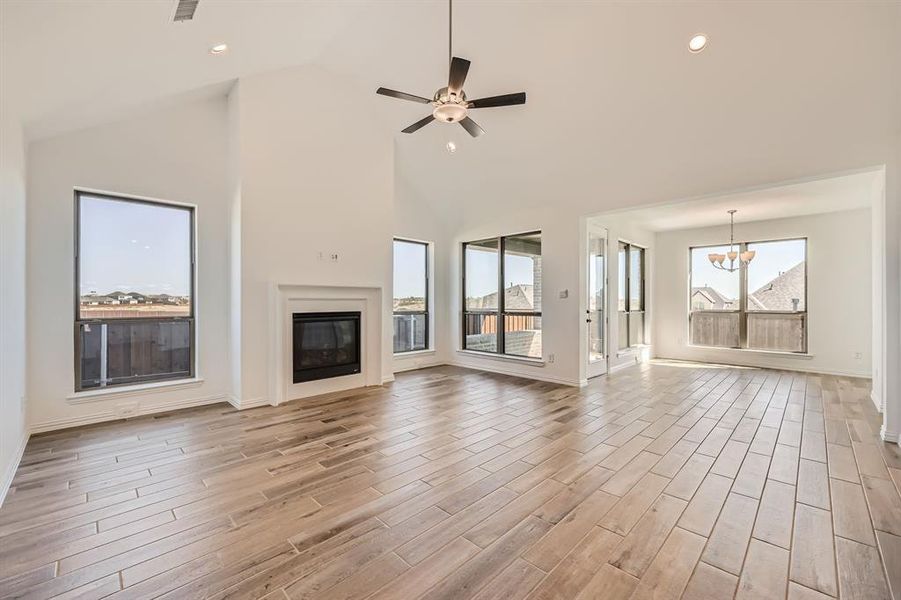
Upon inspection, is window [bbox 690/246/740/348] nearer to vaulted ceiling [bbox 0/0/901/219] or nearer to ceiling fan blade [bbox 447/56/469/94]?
vaulted ceiling [bbox 0/0/901/219]

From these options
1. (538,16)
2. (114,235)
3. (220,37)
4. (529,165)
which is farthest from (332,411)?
(538,16)

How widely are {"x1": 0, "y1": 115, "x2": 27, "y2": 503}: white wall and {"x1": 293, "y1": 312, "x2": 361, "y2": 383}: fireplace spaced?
2.36 metres

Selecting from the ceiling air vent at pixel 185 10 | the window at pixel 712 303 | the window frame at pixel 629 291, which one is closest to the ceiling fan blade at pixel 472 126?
the ceiling air vent at pixel 185 10

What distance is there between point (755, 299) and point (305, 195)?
26.9 ft

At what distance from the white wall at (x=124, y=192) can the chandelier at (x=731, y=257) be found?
7.82 m

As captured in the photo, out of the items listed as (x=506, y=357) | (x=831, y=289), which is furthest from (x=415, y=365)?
(x=831, y=289)

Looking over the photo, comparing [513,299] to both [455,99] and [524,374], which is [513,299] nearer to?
[524,374]

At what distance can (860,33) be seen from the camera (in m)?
2.94

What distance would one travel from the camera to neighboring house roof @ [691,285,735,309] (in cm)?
797

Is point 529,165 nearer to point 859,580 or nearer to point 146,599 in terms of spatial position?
point 859,580

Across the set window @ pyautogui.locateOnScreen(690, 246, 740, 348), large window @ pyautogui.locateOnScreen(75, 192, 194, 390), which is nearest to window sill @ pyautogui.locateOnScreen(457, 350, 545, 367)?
window @ pyautogui.locateOnScreen(690, 246, 740, 348)

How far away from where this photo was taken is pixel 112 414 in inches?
163

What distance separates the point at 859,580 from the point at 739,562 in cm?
48

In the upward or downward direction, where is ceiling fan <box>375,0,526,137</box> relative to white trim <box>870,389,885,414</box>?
upward
